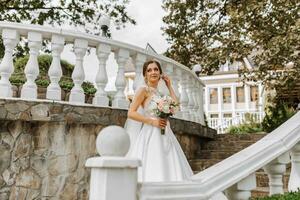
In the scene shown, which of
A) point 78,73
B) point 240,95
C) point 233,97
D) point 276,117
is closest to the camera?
point 78,73

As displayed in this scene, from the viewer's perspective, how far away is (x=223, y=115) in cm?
3634

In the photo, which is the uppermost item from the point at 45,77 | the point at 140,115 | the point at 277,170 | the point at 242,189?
the point at 45,77

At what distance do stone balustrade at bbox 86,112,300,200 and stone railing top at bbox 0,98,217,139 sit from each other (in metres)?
2.37

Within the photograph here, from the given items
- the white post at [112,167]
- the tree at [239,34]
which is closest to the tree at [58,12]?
the tree at [239,34]

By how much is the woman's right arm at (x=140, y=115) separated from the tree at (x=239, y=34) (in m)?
6.25

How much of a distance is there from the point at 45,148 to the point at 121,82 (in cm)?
128

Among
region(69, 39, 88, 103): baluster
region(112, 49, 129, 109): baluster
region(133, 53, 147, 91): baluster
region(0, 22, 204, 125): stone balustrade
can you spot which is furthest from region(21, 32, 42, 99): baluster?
region(133, 53, 147, 91): baluster

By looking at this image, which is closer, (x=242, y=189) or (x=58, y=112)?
(x=242, y=189)

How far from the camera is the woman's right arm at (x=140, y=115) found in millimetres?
3617

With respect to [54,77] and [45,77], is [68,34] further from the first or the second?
[45,77]

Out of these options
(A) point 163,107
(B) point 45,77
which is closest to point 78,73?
(A) point 163,107

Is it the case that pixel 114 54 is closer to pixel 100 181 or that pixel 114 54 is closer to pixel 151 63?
pixel 151 63

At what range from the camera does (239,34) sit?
1116cm

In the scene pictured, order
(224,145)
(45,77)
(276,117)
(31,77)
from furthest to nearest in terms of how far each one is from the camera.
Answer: (276,117), (224,145), (45,77), (31,77)
